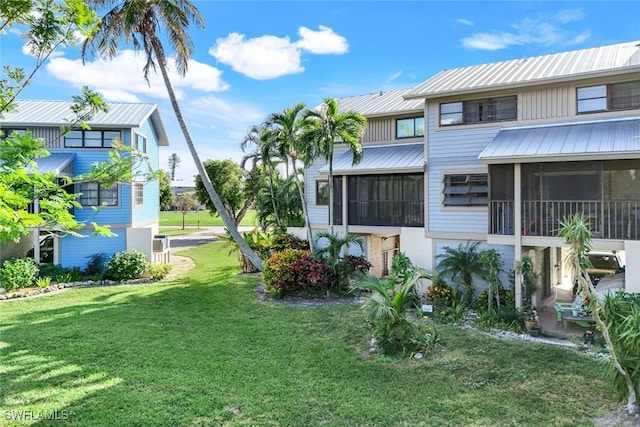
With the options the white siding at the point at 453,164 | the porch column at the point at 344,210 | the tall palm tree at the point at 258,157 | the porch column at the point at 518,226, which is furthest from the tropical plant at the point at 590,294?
the tall palm tree at the point at 258,157

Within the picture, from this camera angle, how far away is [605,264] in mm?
15008

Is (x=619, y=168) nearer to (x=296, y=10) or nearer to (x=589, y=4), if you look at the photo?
(x=589, y=4)

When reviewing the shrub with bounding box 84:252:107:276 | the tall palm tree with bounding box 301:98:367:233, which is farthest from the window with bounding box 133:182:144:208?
the tall palm tree with bounding box 301:98:367:233

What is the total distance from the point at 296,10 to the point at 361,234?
405 inches

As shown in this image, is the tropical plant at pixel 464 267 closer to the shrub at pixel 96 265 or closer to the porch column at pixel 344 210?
the porch column at pixel 344 210

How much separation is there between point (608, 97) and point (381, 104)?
930 cm

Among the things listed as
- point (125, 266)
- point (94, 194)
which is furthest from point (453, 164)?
point (94, 194)

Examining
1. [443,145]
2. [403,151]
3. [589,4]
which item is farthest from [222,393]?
[589,4]

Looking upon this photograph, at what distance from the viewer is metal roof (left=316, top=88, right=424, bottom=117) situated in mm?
17237

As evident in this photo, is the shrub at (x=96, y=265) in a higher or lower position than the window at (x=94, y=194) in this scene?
lower

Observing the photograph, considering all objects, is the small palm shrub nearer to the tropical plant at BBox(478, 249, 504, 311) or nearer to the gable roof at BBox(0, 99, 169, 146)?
the tropical plant at BBox(478, 249, 504, 311)

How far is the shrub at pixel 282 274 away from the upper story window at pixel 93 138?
10.8m

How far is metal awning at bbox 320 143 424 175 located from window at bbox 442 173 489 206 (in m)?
1.27

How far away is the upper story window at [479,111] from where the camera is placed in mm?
13391
